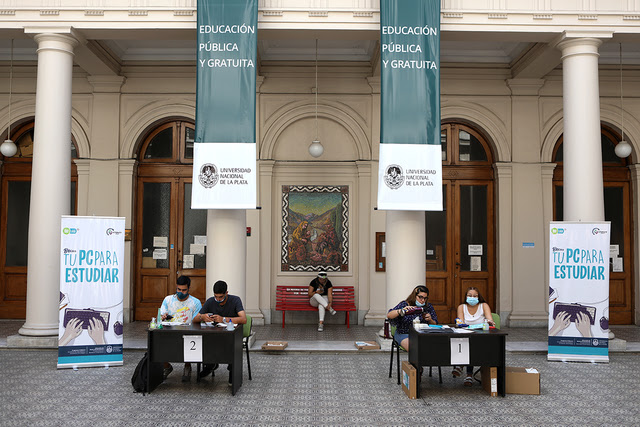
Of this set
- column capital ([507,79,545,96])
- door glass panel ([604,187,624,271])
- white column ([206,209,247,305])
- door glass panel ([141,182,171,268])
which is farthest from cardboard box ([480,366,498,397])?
door glass panel ([141,182,171,268])

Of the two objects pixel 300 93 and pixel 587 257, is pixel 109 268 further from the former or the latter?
pixel 587 257

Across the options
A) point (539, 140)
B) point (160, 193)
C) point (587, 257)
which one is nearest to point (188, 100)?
point (160, 193)

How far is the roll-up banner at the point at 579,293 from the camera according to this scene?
7.78 m

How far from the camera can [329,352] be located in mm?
8359

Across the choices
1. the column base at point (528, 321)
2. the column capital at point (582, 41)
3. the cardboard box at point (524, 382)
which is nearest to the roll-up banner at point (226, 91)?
the cardboard box at point (524, 382)

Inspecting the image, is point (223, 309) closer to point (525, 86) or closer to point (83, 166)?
point (83, 166)

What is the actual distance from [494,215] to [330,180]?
135 inches

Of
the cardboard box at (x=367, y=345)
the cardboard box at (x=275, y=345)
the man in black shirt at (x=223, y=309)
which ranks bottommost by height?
the cardboard box at (x=367, y=345)

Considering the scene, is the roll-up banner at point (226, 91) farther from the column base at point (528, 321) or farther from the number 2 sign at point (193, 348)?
the column base at point (528, 321)

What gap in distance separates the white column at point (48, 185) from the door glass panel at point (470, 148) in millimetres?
7428

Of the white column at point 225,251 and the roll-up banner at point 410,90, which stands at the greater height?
the roll-up banner at point 410,90

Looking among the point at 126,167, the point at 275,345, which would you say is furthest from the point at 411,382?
the point at 126,167

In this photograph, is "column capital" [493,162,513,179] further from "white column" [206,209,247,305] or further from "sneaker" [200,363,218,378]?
"sneaker" [200,363,218,378]

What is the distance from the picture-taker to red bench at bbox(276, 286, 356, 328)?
11016 mm
